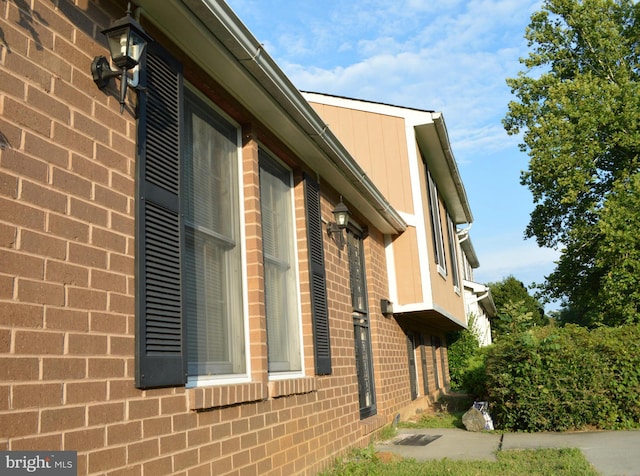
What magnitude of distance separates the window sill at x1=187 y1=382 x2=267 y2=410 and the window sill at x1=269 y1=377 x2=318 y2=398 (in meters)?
0.18

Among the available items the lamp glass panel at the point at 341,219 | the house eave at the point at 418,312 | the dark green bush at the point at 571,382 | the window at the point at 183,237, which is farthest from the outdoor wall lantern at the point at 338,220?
the dark green bush at the point at 571,382

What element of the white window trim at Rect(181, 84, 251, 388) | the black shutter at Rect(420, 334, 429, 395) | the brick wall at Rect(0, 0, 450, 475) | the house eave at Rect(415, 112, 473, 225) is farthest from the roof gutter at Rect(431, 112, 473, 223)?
the brick wall at Rect(0, 0, 450, 475)

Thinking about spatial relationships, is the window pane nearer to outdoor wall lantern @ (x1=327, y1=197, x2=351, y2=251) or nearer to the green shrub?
outdoor wall lantern @ (x1=327, y1=197, x2=351, y2=251)

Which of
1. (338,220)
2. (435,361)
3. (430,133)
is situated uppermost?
(430,133)

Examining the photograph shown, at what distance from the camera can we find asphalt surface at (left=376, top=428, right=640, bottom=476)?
594 cm

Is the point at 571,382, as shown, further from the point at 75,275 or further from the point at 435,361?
the point at 75,275

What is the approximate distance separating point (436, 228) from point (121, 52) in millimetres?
9464

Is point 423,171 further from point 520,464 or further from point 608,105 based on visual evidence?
point 608,105

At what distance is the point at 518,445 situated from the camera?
732 cm

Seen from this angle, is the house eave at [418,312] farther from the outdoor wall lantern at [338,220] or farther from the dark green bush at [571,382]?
the outdoor wall lantern at [338,220]

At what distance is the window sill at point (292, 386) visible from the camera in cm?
476

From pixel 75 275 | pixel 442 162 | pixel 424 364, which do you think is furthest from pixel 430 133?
pixel 75 275

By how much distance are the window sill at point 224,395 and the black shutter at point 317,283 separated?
1.47 metres

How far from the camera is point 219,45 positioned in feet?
13.3
